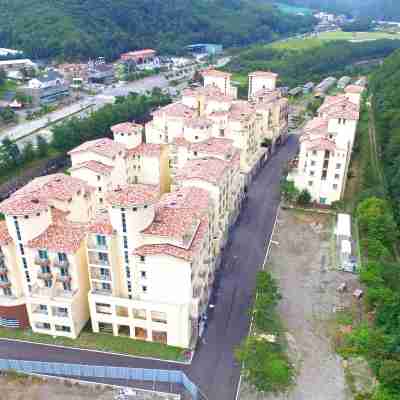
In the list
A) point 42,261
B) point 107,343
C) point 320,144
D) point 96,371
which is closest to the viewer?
point 96,371

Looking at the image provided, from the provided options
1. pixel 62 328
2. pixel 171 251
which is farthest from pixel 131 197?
pixel 62 328

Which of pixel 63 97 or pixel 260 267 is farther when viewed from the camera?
pixel 63 97

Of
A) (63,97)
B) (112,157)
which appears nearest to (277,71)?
(63,97)

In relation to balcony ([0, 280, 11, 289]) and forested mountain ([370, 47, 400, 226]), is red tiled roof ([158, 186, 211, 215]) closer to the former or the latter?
balcony ([0, 280, 11, 289])

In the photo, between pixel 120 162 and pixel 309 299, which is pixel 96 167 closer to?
pixel 120 162

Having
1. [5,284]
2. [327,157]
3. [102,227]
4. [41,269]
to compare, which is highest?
[102,227]

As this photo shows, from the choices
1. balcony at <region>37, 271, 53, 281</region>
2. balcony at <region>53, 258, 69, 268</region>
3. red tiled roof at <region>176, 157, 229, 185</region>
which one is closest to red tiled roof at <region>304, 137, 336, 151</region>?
red tiled roof at <region>176, 157, 229, 185</region>

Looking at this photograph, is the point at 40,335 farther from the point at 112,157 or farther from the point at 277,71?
the point at 277,71

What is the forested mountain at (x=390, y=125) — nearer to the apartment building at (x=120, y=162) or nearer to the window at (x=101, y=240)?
the apartment building at (x=120, y=162)
